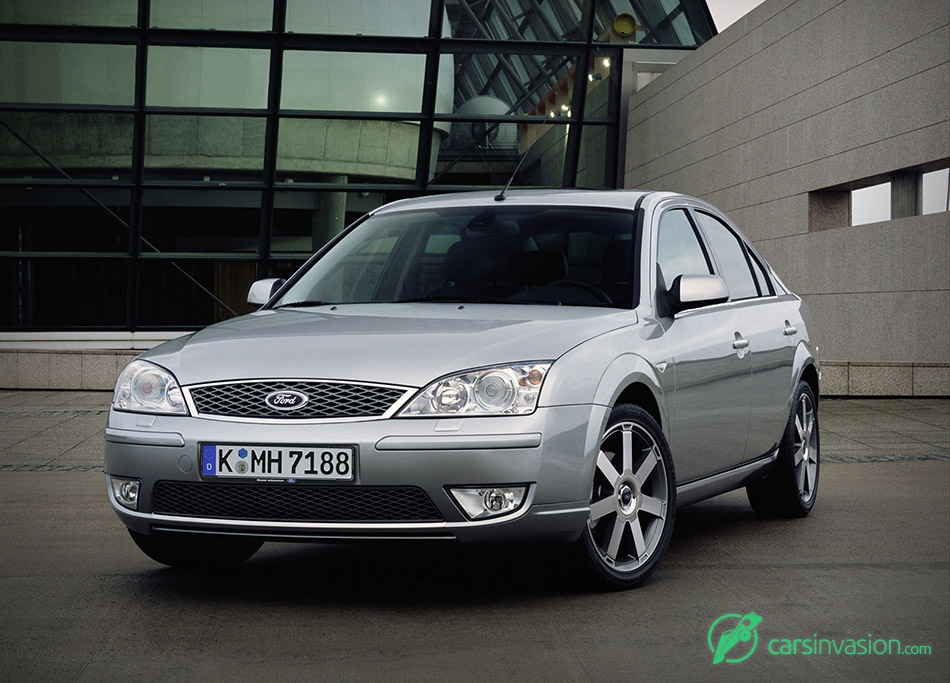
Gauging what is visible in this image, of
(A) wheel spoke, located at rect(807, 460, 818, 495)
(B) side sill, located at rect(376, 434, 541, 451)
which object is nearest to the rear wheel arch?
(A) wheel spoke, located at rect(807, 460, 818, 495)

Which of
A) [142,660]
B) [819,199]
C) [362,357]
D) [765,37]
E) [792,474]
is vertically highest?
[765,37]

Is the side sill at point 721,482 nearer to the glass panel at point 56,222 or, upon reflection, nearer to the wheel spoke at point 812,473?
the wheel spoke at point 812,473

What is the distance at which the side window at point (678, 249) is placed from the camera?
637cm

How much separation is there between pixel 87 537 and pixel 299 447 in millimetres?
2369

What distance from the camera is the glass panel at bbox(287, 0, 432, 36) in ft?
85.2

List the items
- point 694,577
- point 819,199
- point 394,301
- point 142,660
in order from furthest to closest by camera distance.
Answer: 1. point 819,199
2. point 394,301
3. point 694,577
4. point 142,660

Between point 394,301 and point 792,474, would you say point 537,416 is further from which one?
point 792,474

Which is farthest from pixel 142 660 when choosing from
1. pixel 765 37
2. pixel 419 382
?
pixel 765 37

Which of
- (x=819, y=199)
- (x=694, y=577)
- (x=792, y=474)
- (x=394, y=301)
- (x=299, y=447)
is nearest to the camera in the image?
(x=299, y=447)

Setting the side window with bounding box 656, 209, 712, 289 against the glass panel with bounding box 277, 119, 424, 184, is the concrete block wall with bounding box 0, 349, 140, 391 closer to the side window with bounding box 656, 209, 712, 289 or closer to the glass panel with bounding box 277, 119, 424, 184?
the glass panel with bounding box 277, 119, 424, 184

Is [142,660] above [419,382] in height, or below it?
below

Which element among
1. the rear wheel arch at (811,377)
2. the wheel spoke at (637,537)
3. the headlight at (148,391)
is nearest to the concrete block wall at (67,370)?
the rear wheel arch at (811,377)

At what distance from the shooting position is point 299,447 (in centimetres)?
488

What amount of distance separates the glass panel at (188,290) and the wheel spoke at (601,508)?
826 inches
